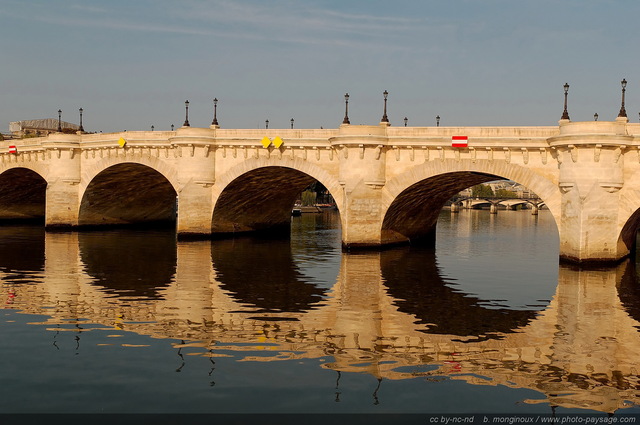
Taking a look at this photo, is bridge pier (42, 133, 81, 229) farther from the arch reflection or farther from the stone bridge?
the arch reflection

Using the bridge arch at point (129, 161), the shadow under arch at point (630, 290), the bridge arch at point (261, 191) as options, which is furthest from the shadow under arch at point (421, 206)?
the bridge arch at point (129, 161)

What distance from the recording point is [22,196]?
259ft

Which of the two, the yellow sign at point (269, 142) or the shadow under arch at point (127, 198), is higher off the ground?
the yellow sign at point (269, 142)

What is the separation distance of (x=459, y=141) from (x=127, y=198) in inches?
1577

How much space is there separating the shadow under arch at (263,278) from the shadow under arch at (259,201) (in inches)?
154

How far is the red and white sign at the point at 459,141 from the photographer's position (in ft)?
130

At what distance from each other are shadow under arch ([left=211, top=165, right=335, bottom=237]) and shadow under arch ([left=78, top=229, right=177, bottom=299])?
4.98 meters

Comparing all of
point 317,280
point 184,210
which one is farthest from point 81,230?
point 317,280

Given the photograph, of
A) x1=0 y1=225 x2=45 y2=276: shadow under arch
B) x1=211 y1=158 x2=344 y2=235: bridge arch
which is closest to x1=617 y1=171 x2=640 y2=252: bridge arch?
x1=211 y1=158 x2=344 y2=235: bridge arch

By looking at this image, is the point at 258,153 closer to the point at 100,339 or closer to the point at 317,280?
the point at 317,280

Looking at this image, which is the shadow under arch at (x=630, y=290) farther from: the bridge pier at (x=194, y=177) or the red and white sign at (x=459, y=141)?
the bridge pier at (x=194, y=177)

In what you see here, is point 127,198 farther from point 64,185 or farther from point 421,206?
point 421,206

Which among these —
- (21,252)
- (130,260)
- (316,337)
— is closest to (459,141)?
(130,260)

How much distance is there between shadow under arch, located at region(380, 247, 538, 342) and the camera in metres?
22.3
